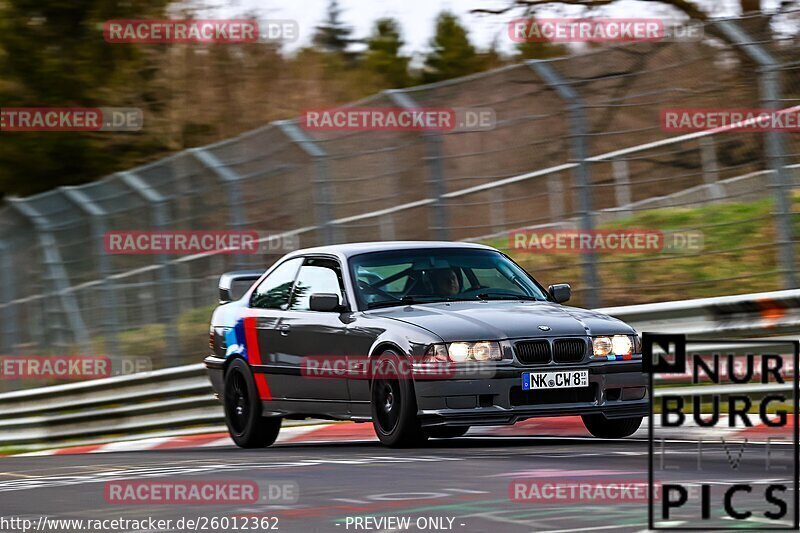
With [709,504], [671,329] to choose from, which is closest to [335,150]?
[671,329]

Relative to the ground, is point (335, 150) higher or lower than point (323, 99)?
lower

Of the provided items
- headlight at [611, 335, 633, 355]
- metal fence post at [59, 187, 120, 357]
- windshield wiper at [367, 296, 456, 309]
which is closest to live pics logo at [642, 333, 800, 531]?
headlight at [611, 335, 633, 355]

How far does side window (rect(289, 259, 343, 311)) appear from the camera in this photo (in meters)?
11.5

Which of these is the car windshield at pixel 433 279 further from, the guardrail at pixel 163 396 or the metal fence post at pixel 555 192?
the metal fence post at pixel 555 192

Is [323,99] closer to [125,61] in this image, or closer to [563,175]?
[125,61]

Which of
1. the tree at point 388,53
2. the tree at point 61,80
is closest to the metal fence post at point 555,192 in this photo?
the tree at point 61,80

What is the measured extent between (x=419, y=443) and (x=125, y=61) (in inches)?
730

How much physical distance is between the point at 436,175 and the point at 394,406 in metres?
4.08

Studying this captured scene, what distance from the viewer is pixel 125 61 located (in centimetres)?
2741

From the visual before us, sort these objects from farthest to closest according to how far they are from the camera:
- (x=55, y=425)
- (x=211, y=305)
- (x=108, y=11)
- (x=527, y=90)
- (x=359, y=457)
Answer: (x=108, y=11) → (x=55, y=425) → (x=211, y=305) → (x=527, y=90) → (x=359, y=457)

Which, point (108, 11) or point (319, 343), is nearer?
point (319, 343)

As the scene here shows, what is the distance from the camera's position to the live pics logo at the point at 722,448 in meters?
5.57

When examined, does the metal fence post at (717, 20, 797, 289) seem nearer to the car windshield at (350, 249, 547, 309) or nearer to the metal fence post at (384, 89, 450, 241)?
the car windshield at (350, 249, 547, 309)

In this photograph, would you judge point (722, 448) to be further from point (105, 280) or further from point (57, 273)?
point (57, 273)
